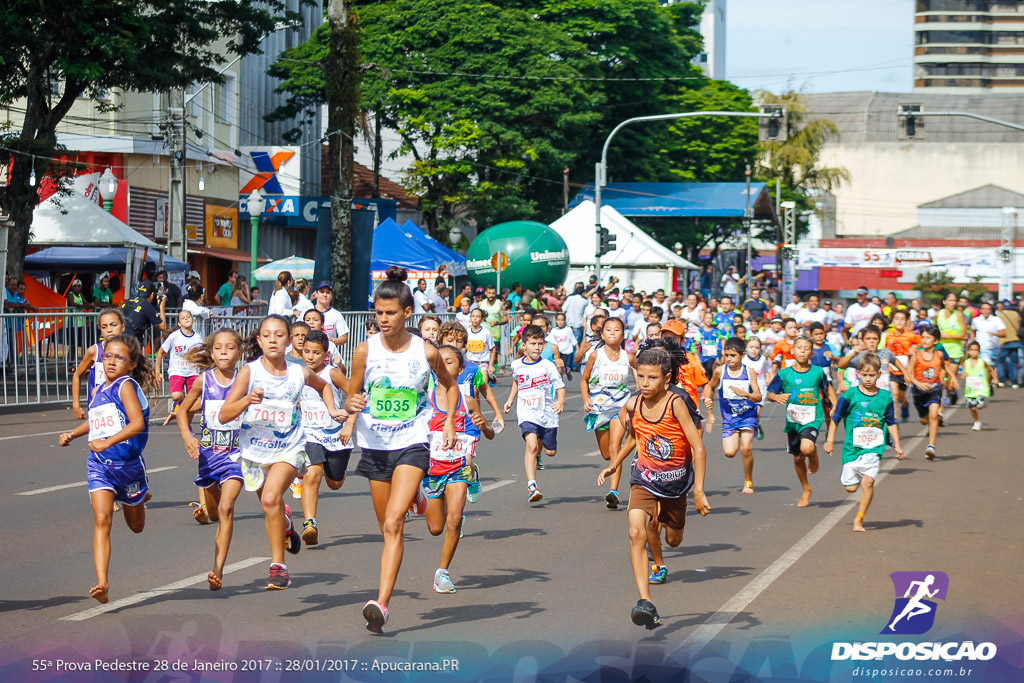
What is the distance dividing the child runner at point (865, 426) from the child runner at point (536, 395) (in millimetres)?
2551

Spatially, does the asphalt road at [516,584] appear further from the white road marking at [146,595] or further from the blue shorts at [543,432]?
the blue shorts at [543,432]

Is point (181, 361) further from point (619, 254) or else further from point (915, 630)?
point (619, 254)

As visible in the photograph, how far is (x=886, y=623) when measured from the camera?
22.6ft

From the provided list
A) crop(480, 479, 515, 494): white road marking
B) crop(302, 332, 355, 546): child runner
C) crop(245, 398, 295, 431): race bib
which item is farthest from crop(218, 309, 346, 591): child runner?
crop(480, 479, 515, 494): white road marking

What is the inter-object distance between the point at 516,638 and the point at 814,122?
73.7 metres

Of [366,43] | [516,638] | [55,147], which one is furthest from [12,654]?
[366,43]

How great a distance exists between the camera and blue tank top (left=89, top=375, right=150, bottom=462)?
730 centimetres

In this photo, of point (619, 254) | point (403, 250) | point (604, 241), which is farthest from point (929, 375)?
point (619, 254)

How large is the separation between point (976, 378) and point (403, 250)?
1858 cm

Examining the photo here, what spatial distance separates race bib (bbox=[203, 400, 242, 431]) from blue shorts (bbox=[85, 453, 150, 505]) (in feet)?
1.79

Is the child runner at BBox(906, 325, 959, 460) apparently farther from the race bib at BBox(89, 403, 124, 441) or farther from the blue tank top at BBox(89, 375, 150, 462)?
the race bib at BBox(89, 403, 124, 441)

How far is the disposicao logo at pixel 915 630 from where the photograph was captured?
20.7ft

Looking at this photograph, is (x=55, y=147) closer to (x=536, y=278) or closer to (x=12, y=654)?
(x=536, y=278)

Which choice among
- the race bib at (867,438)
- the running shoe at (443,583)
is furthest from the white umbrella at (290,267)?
the running shoe at (443,583)
